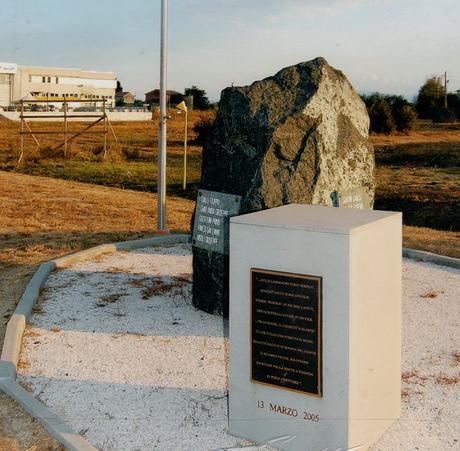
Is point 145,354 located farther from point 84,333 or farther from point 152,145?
point 152,145

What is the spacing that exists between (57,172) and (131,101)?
73034 millimetres

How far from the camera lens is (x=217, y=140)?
8.30 meters

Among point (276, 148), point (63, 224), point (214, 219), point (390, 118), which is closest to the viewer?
point (276, 148)

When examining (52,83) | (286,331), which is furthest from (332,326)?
(52,83)

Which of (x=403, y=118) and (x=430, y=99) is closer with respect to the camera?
(x=403, y=118)

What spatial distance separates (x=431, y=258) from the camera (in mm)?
10758

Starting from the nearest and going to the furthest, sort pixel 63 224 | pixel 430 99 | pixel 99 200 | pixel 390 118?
pixel 63 224, pixel 99 200, pixel 390 118, pixel 430 99

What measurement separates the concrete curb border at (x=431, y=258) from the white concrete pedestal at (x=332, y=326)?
5.41 meters

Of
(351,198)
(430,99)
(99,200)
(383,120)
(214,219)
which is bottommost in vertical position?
(99,200)

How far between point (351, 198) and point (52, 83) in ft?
230

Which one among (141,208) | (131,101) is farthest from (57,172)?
(131,101)

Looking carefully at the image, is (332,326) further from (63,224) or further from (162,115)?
(63,224)

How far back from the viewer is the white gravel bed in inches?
206

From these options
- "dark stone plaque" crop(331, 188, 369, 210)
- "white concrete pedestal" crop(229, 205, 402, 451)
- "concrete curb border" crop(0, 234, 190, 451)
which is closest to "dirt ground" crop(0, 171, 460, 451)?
"concrete curb border" crop(0, 234, 190, 451)
